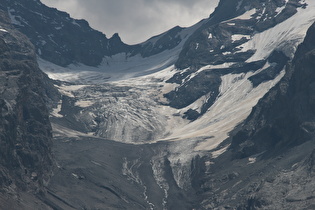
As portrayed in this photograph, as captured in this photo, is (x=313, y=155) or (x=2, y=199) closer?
(x=2, y=199)

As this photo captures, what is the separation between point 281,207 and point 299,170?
56.8 feet

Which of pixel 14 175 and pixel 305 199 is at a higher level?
pixel 14 175

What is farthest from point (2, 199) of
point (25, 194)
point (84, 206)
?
point (84, 206)

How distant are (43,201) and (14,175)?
1091 cm

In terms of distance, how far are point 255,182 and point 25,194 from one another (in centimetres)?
6235

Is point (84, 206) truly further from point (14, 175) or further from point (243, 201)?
point (243, 201)

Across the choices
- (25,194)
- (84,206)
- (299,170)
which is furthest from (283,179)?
(25,194)

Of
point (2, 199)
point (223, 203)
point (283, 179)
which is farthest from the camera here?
point (223, 203)

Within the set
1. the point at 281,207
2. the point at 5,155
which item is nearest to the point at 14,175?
the point at 5,155

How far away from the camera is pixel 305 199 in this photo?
171m

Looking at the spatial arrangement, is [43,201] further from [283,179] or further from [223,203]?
[283,179]

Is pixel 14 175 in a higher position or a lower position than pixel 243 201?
higher

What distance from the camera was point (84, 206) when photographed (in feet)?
647

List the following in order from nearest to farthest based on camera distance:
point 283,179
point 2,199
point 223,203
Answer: point 2,199, point 283,179, point 223,203
